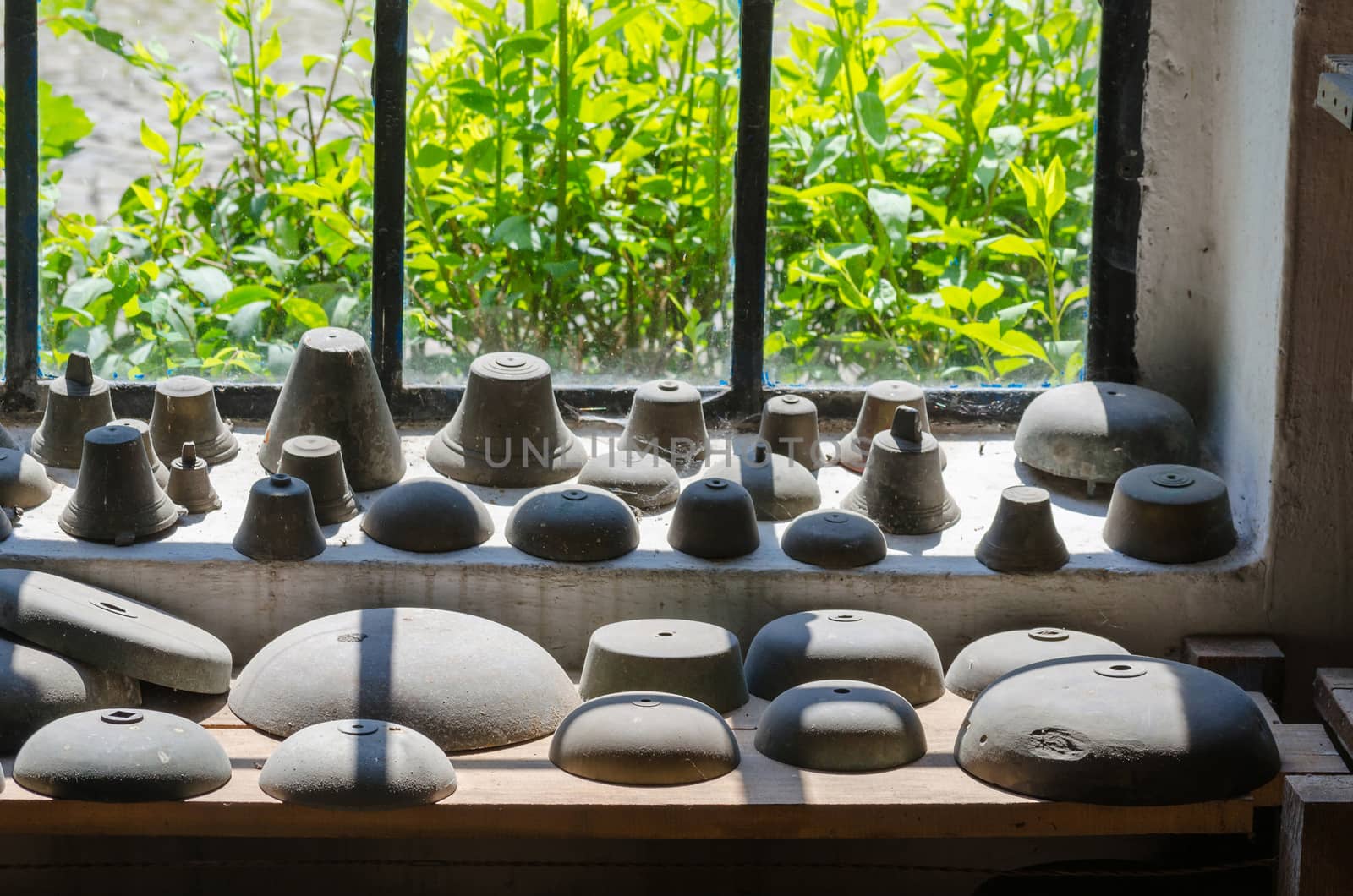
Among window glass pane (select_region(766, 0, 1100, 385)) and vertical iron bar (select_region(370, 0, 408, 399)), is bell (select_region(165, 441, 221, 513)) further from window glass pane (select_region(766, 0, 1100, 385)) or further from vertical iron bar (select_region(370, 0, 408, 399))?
window glass pane (select_region(766, 0, 1100, 385))

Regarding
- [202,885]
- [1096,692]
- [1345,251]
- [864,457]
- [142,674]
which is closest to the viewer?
[1096,692]

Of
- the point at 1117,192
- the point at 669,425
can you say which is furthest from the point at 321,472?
the point at 1117,192

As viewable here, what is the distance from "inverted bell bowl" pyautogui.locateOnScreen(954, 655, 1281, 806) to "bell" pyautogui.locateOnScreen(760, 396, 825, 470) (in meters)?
0.94

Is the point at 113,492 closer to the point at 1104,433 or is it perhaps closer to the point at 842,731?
the point at 842,731

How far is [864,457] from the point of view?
3.50m

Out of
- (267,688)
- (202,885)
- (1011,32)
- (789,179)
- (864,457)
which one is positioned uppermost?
(1011,32)

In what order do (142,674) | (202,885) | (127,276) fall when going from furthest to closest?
(127,276)
(202,885)
(142,674)

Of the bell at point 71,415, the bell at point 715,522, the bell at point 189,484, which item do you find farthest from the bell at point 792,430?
the bell at point 71,415

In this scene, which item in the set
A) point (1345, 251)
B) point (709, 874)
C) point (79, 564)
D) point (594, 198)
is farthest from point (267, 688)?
point (1345, 251)

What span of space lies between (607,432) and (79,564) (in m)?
1.14

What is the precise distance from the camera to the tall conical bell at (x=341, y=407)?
331cm

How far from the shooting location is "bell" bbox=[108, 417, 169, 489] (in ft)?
10.4

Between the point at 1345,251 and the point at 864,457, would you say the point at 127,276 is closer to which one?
the point at 864,457

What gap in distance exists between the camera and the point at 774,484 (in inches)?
130
